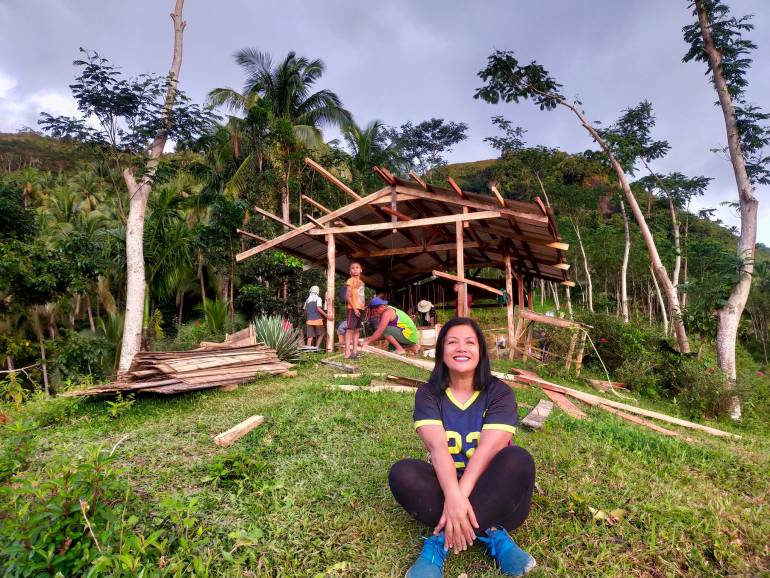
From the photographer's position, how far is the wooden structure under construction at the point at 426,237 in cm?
948

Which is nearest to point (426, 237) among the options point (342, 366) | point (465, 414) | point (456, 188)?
point (456, 188)

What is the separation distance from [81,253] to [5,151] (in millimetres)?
66777

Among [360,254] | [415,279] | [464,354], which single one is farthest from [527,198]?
[464,354]

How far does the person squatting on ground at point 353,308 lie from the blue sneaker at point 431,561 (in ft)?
20.8

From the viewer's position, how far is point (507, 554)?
7.79 feet

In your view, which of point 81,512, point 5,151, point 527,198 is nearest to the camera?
point 81,512

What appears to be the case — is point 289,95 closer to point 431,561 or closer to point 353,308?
point 353,308

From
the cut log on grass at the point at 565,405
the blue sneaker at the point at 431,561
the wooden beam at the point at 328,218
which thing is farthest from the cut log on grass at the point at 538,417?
the wooden beam at the point at 328,218

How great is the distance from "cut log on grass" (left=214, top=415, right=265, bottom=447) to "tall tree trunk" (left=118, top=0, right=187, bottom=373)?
7693mm

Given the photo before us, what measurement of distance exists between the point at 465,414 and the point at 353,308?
6190mm

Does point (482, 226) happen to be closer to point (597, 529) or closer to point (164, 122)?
point (164, 122)

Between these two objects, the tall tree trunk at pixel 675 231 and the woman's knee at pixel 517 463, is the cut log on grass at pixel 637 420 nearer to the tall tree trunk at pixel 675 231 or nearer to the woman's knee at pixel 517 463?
the woman's knee at pixel 517 463

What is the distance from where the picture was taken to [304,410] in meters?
4.92

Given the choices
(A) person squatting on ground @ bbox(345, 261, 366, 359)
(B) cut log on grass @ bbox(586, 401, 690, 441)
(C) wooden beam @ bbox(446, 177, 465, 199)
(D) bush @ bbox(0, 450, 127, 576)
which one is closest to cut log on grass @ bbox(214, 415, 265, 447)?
(D) bush @ bbox(0, 450, 127, 576)
